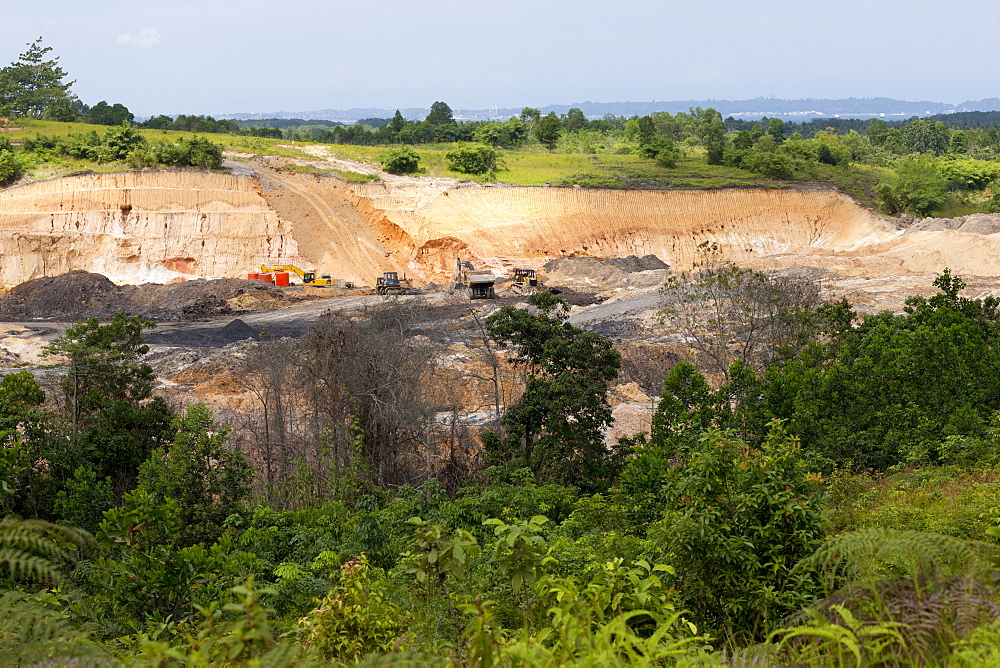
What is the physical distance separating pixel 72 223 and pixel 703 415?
149 ft

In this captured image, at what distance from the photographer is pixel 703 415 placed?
13.6m

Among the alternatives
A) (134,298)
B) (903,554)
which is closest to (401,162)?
(134,298)

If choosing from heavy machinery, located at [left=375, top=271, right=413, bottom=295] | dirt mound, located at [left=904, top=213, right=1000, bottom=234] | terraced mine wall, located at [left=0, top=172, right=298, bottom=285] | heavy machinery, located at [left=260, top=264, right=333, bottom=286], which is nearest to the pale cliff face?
terraced mine wall, located at [left=0, top=172, right=298, bottom=285]

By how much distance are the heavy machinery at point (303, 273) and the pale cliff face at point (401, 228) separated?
5.24 feet

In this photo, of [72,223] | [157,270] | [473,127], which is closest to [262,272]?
[157,270]

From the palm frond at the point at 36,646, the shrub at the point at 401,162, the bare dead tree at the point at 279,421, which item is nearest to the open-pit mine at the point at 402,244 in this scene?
the shrub at the point at 401,162

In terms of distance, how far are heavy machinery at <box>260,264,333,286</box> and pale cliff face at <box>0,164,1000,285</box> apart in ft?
5.24

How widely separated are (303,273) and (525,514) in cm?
3628

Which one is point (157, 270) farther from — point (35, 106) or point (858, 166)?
point (858, 166)

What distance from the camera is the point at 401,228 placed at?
51.1 meters

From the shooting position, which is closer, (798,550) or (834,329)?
(798,550)

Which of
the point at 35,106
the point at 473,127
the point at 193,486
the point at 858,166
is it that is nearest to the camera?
the point at 193,486

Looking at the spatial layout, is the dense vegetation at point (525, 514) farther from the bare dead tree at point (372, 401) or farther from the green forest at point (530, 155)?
the green forest at point (530, 155)

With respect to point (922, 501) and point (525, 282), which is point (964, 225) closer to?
point (525, 282)
